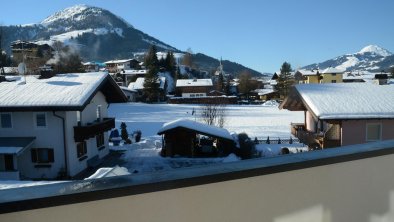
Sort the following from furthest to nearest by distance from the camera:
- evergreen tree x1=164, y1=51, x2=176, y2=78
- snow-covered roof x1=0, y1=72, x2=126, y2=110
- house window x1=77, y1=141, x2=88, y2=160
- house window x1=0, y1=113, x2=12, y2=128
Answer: evergreen tree x1=164, y1=51, x2=176, y2=78
house window x1=77, y1=141, x2=88, y2=160
house window x1=0, y1=113, x2=12, y2=128
snow-covered roof x1=0, y1=72, x2=126, y2=110

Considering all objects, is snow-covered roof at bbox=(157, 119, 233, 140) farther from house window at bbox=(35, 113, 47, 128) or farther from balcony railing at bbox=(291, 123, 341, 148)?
house window at bbox=(35, 113, 47, 128)

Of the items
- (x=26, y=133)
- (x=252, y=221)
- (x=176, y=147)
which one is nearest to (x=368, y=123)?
(x=176, y=147)

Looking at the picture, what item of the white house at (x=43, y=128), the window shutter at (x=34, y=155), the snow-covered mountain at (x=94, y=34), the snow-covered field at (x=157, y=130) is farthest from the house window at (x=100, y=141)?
the snow-covered mountain at (x=94, y=34)

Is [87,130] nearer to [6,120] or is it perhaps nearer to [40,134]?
[40,134]

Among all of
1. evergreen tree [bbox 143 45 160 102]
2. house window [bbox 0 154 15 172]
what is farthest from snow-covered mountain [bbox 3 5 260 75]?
house window [bbox 0 154 15 172]

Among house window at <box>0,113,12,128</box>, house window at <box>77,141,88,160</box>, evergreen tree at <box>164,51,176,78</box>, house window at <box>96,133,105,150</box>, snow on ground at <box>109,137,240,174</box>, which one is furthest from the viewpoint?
evergreen tree at <box>164,51,176,78</box>

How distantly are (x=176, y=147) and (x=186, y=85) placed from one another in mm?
32420

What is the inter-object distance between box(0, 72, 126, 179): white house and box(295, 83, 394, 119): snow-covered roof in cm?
825

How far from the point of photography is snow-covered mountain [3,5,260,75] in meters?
136

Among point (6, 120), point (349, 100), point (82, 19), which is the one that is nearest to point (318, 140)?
point (349, 100)

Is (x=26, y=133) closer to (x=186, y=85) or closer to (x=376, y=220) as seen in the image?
(x=376, y=220)

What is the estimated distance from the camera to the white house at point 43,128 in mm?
11992

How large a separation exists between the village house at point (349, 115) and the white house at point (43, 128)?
8.39 meters

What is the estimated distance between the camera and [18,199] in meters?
1.07
